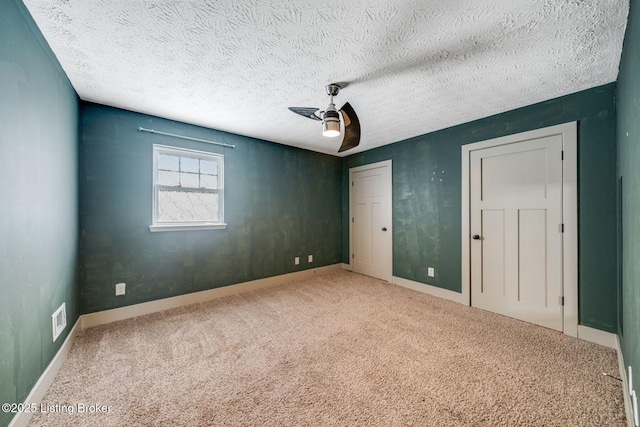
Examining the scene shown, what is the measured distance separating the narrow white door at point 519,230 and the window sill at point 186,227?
3341 mm

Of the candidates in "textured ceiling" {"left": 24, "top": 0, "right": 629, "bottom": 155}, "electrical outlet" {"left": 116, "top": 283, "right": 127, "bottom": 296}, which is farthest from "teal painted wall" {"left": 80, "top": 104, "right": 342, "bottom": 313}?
"textured ceiling" {"left": 24, "top": 0, "right": 629, "bottom": 155}

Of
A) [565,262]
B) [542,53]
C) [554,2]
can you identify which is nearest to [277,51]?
[554,2]

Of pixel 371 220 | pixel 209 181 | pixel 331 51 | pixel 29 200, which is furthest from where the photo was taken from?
pixel 371 220

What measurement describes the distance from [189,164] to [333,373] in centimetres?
296

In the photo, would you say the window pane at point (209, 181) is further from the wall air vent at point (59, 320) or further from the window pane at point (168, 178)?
the wall air vent at point (59, 320)

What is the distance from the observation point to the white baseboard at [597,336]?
2.18 meters

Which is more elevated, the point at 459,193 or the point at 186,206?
the point at 459,193

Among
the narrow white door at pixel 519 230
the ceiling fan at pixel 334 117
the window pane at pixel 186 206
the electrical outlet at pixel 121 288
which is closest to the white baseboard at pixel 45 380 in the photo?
the electrical outlet at pixel 121 288

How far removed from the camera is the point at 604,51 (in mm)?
1748

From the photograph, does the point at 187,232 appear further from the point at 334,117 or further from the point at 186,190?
the point at 334,117

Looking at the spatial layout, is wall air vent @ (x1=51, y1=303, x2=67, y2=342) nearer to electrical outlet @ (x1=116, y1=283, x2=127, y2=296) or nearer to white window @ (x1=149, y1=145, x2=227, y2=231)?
electrical outlet @ (x1=116, y1=283, x2=127, y2=296)

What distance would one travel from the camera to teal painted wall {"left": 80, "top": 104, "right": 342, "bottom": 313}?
2.63 metres

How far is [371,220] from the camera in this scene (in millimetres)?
4480

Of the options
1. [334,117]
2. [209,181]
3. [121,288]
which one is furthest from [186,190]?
[334,117]
